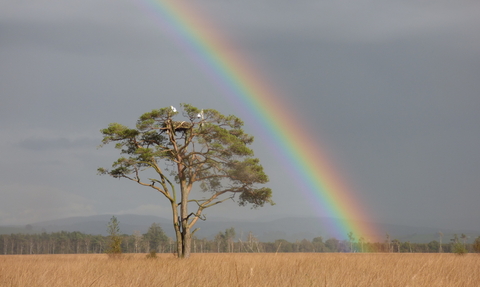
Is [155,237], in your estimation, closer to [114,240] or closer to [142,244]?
[142,244]

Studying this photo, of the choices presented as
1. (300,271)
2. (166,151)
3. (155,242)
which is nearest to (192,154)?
(166,151)

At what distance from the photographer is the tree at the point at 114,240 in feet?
89.0

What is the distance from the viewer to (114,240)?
91.9ft

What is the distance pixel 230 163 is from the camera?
27125mm

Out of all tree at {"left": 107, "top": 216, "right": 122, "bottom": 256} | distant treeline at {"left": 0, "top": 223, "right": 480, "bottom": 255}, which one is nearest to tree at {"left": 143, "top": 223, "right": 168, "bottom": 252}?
distant treeline at {"left": 0, "top": 223, "right": 480, "bottom": 255}

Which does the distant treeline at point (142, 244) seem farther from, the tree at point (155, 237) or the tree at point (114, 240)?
the tree at point (114, 240)

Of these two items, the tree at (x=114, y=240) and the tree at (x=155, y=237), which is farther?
the tree at (x=155, y=237)

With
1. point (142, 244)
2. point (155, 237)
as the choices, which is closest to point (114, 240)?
point (142, 244)

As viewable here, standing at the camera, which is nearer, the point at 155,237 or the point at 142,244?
the point at 142,244

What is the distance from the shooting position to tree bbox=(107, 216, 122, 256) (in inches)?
1068

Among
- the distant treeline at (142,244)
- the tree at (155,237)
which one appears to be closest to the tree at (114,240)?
the distant treeline at (142,244)

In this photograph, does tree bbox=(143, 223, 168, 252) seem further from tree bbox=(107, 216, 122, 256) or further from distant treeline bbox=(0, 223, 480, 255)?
tree bbox=(107, 216, 122, 256)

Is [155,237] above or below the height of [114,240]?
above

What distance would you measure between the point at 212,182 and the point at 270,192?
155 inches
